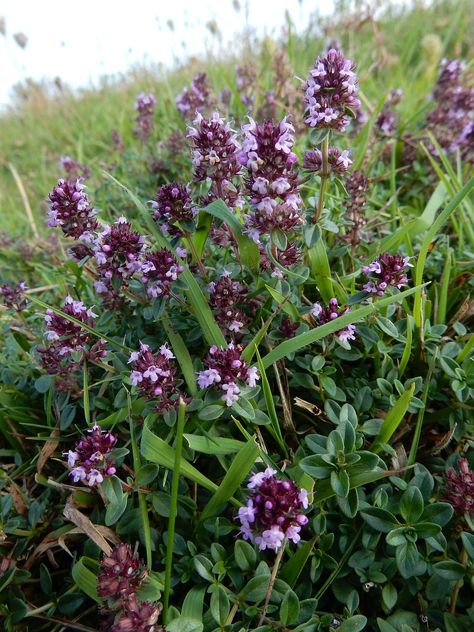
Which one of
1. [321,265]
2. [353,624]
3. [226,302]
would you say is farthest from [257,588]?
[321,265]

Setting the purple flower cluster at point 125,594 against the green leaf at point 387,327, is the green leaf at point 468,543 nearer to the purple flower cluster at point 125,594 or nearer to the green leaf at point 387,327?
the green leaf at point 387,327

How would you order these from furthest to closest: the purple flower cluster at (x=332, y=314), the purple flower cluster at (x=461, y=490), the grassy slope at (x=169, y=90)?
the grassy slope at (x=169, y=90)
the purple flower cluster at (x=332, y=314)
the purple flower cluster at (x=461, y=490)

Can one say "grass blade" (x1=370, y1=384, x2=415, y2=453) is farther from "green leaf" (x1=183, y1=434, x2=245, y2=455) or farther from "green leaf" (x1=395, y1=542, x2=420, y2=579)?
"green leaf" (x1=183, y1=434, x2=245, y2=455)

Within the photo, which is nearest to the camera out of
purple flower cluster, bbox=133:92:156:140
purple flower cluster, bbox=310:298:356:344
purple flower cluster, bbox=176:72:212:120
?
purple flower cluster, bbox=310:298:356:344

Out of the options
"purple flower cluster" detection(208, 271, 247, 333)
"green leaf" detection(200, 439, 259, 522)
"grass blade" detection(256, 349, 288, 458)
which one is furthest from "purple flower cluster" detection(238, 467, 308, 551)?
"purple flower cluster" detection(208, 271, 247, 333)

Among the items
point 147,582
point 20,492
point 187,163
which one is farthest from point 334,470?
point 187,163

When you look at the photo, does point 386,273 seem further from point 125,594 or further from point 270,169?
point 125,594

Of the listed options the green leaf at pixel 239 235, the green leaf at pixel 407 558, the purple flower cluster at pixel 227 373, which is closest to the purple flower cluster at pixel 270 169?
the green leaf at pixel 239 235
